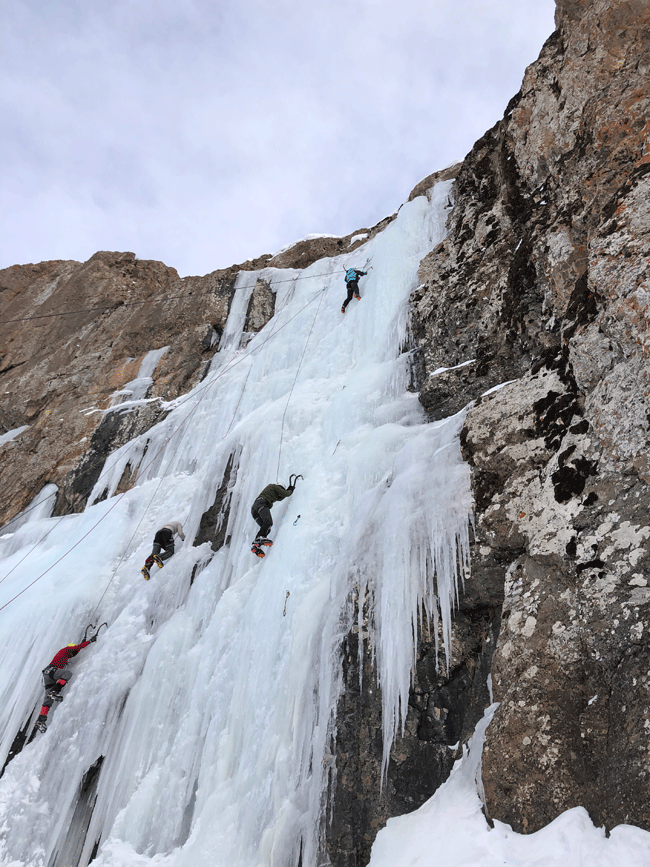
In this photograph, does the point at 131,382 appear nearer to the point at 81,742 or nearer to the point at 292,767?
the point at 81,742

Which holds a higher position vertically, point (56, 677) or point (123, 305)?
point (123, 305)

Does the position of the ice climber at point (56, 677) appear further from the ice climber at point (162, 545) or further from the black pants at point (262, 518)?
the black pants at point (262, 518)

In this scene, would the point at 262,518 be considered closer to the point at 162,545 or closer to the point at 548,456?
the point at 162,545

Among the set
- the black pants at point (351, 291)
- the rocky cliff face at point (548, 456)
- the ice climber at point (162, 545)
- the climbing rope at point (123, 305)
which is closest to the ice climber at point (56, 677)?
the ice climber at point (162, 545)

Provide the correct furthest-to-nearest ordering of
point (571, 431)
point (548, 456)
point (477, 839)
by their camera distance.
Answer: point (548, 456), point (571, 431), point (477, 839)

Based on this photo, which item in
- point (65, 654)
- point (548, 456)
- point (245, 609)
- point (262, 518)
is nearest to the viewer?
point (548, 456)

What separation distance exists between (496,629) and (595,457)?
1285 mm

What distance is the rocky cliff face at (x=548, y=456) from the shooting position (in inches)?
96.0

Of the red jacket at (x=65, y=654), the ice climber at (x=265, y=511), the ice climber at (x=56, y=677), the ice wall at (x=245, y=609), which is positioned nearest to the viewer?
the ice wall at (x=245, y=609)

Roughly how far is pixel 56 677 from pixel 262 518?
346cm

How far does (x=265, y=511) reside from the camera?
19.7ft

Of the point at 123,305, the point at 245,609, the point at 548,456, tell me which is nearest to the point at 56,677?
the point at 245,609

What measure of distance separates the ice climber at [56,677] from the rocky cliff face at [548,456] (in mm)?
2363

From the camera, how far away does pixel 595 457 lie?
2969 mm
